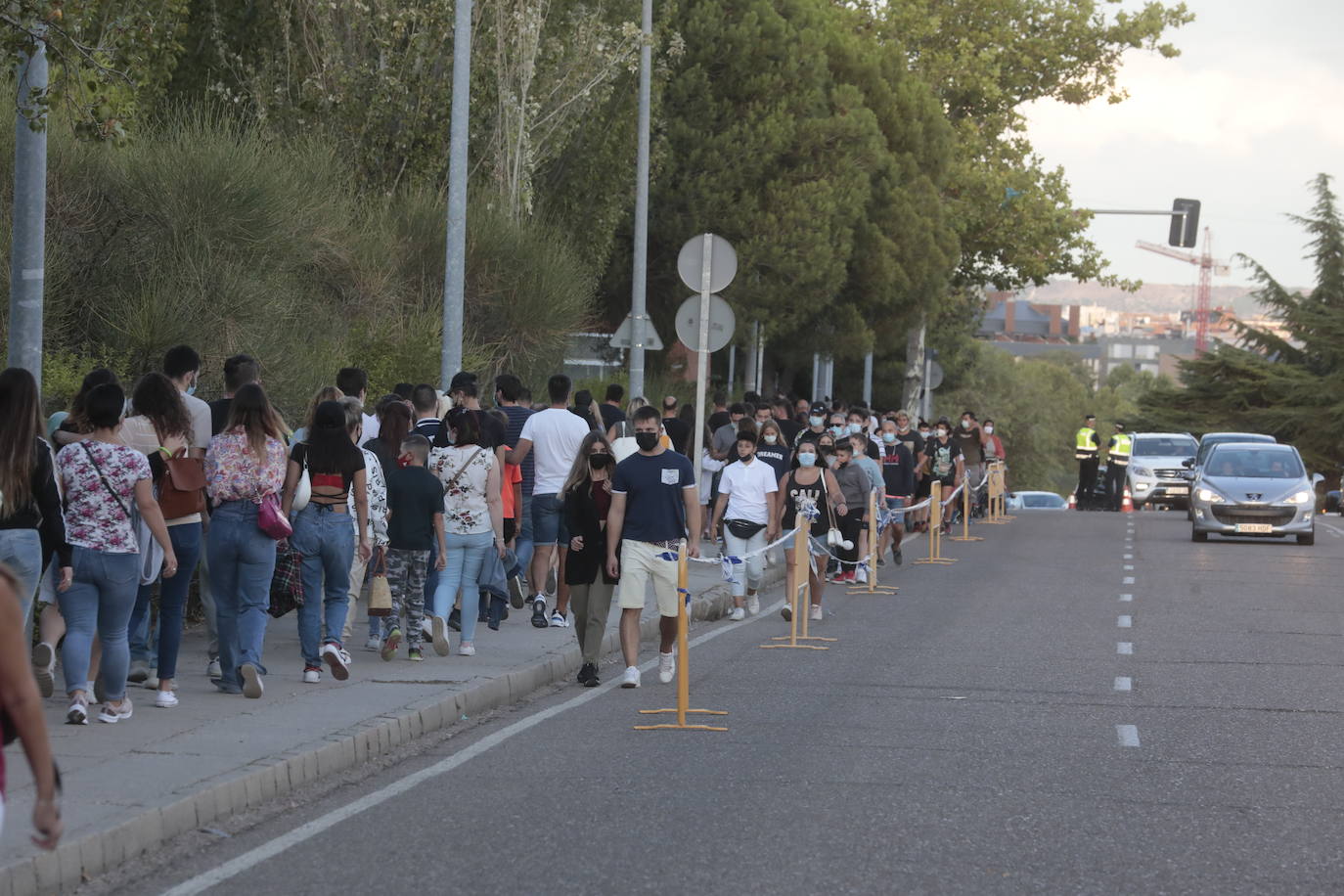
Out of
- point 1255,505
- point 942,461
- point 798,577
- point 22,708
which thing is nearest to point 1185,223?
point 1255,505

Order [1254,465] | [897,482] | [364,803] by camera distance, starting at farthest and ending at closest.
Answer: [1254,465] → [897,482] → [364,803]

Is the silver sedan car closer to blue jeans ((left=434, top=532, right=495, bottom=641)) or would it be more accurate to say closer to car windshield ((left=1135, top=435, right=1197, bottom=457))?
car windshield ((left=1135, top=435, right=1197, bottom=457))

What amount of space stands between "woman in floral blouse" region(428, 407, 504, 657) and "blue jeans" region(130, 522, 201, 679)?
8.97ft

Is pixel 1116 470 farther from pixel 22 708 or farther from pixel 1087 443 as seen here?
pixel 22 708

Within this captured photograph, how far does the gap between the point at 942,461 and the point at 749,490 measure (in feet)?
45.9

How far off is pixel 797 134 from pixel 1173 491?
A: 43.5 ft

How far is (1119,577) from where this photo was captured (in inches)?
951

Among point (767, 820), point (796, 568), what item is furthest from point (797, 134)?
point (767, 820)

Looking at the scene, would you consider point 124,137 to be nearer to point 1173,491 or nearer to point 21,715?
point 21,715

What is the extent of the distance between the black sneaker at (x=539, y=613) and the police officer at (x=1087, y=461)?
29.3 meters

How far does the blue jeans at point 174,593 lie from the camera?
1070 cm

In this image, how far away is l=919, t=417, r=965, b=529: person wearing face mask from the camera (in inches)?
1201

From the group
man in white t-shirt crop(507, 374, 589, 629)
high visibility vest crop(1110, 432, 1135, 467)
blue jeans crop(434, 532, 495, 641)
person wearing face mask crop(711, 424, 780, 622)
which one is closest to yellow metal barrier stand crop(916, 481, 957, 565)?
person wearing face mask crop(711, 424, 780, 622)

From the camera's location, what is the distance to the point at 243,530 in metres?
11.0
